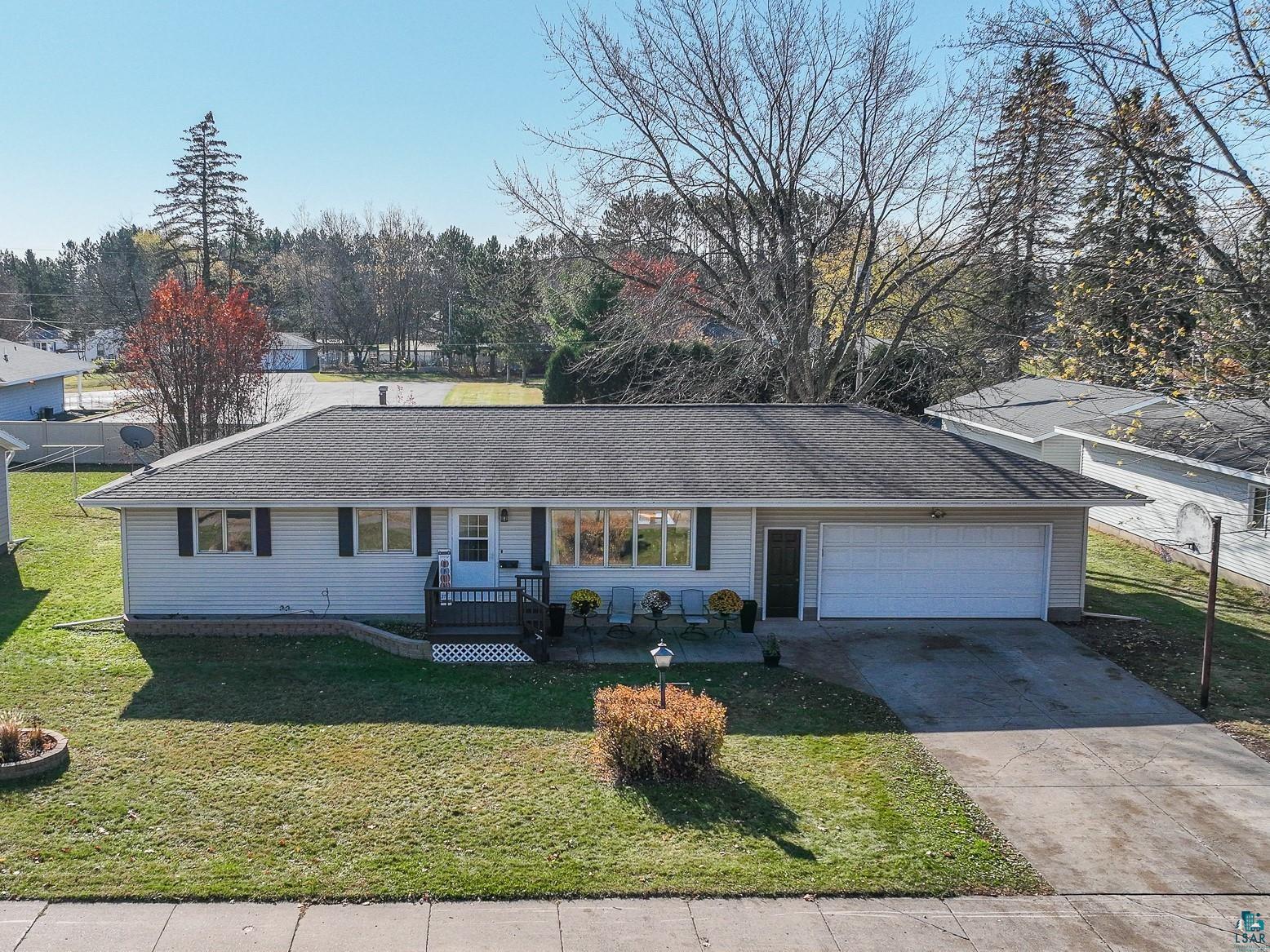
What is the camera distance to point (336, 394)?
53438 millimetres

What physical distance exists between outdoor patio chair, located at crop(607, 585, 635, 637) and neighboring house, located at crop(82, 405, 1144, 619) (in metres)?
0.22

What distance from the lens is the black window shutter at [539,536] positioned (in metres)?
16.3

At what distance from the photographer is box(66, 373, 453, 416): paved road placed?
4625 cm

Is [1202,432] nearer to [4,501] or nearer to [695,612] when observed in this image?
[695,612]

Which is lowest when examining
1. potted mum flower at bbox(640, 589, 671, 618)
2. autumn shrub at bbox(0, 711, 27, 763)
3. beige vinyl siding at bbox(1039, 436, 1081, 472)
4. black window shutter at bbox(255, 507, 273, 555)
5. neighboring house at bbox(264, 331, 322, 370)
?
autumn shrub at bbox(0, 711, 27, 763)

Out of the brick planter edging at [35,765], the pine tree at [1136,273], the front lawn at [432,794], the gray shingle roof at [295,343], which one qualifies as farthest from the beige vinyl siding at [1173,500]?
the gray shingle roof at [295,343]

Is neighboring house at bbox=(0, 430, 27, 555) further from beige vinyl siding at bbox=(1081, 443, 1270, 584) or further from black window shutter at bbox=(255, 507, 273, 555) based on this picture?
beige vinyl siding at bbox=(1081, 443, 1270, 584)

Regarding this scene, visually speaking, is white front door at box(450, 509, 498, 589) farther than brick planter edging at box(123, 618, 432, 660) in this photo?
Yes

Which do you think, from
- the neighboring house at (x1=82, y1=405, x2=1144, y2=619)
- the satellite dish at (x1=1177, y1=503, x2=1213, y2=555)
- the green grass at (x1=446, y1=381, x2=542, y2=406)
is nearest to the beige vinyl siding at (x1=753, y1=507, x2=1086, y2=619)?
the neighboring house at (x1=82, y1=405, x2=1144, y2=619)

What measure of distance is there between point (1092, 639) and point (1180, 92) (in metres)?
9.41

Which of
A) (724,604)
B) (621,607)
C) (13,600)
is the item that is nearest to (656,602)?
(621,607)

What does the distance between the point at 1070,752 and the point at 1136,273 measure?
8.07m

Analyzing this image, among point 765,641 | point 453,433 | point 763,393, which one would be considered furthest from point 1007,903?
point 763,393

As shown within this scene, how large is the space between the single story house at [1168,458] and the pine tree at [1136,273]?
102 cm
